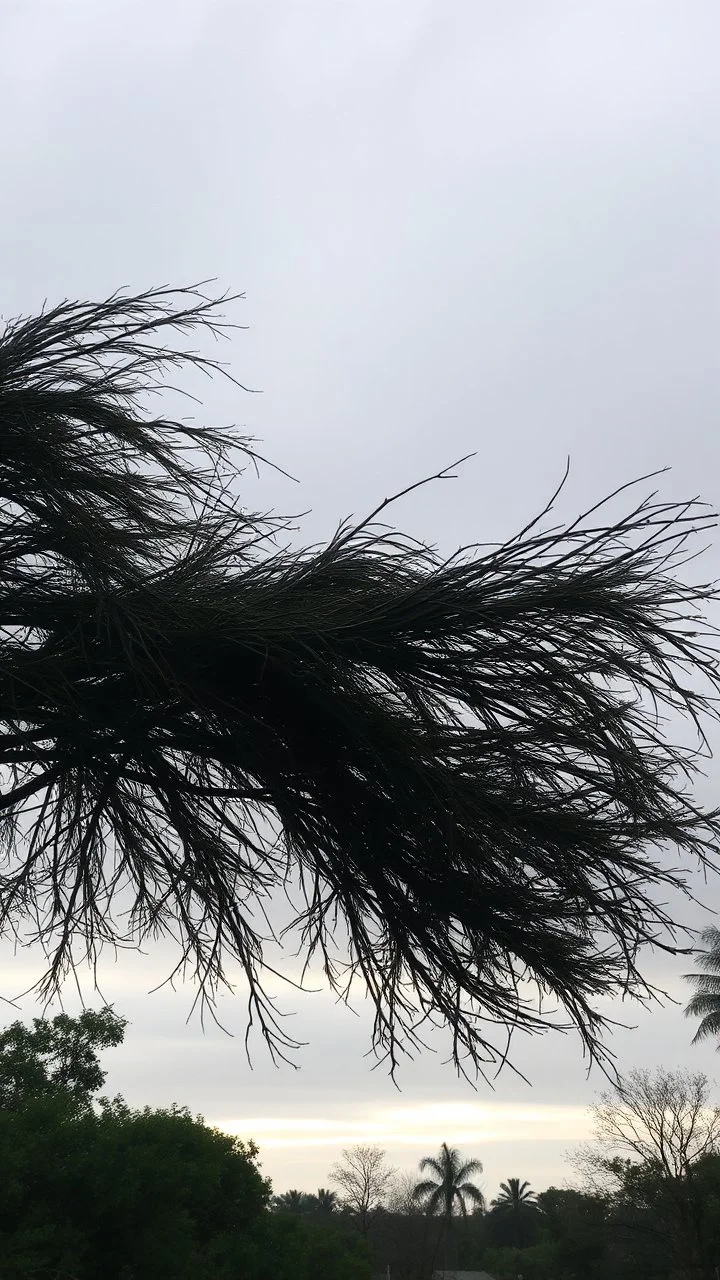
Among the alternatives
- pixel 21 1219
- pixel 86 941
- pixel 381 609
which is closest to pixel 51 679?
pixel 381 609

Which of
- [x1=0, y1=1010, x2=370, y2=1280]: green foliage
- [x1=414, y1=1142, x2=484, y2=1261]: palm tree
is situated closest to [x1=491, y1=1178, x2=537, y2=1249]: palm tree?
[x1=414, y1=1142, x2=484, y2=1261]: palm tree

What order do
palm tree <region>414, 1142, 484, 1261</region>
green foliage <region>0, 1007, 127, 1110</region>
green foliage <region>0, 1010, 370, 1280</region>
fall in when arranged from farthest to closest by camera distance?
palm tree <region>414, 1142, 484, 1261</region>, green foliage <region>0, 1007, 127, 1110</region>, green foliage <region>0, 1010, 370, 1280</region>

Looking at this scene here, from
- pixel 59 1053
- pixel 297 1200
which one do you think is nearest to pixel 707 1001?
pixel 59 1053

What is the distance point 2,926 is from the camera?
298 inches

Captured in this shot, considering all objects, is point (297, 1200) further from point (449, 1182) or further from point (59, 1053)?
point (59, 1053)

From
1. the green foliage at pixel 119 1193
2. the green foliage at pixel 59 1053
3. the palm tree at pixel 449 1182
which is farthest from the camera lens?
the palm tree at pixel 449 1182

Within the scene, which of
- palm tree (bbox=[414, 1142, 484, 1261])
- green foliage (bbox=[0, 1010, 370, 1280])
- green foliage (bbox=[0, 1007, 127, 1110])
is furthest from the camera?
palm tree (bbox=[414, 1142, 484, 1261])

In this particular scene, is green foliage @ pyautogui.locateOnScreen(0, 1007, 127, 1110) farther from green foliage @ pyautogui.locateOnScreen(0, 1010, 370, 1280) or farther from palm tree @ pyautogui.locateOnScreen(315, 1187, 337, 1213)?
palm tree @ pyautogui.locateOnScreen(315, 1187, 337, 1213)

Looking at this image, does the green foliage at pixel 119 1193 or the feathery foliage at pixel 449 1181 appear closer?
the green foliage at pixel 119 1193

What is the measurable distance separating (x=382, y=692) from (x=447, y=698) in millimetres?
336

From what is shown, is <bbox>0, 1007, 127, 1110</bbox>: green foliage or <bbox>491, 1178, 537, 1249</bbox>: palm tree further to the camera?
<bbox>491, 1178, 537, 1249</bbox>: palm tree

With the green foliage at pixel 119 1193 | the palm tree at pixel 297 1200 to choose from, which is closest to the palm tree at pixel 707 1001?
the green foliage at pixel 119 1193

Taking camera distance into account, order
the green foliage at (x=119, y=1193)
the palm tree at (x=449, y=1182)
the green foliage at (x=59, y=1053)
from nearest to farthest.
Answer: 1. the green foliage at (x=119, y=1193)
2. the green foliage at (x=59, y=1053)
3. the palm tree at (x=449, y=1182)

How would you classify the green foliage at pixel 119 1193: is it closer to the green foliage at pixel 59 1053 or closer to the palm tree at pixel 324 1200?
the green foliage at pixel 59 1053
